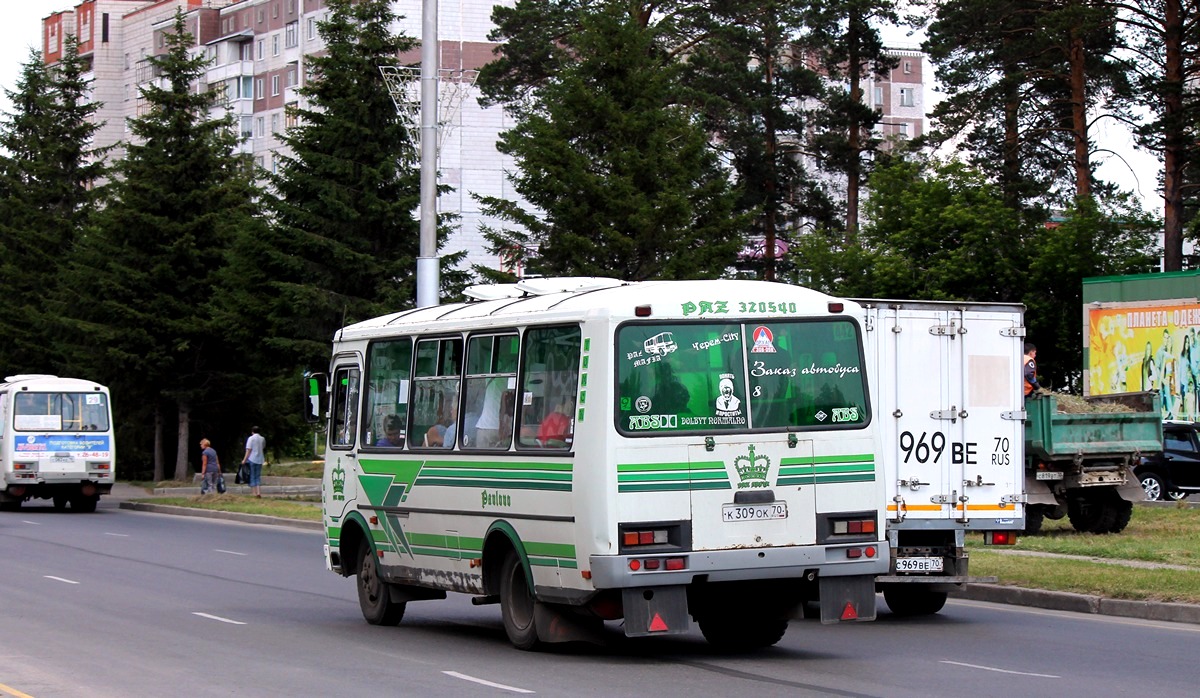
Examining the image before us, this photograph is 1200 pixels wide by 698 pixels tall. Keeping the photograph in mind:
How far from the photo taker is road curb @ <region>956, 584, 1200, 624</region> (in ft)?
51.7

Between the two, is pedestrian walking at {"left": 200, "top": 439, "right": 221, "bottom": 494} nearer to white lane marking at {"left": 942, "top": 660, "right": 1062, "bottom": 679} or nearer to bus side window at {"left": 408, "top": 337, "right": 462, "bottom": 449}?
bus side window at {"left": 408, "top": 337, "right": 462, "bottom": 449}

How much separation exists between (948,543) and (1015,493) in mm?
1292

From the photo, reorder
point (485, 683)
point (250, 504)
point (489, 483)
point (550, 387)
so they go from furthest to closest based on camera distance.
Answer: point (250, 504) < point (489, 483) < point (550, 387) < point (485, 683)

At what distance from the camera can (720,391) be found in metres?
12.3

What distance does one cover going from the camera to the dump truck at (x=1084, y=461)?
22812 mm

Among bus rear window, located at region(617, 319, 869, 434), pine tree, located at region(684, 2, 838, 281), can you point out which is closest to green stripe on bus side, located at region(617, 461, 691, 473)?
bus rear window, located at region(617, 319, 869, 434)

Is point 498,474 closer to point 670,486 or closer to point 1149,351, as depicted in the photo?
point 670,486

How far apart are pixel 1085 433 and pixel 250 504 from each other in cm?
2114

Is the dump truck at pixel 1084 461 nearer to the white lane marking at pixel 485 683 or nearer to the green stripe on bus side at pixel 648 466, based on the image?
the green stripe on bus side at pixel 648 466

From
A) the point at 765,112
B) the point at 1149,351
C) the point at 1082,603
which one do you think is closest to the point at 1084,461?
the point at 1082,603

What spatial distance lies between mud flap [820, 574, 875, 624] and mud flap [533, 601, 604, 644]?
5.84 feet

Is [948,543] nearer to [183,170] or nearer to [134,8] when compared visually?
[183,170]

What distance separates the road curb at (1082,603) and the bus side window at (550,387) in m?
6.87

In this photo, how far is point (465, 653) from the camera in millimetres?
13266
